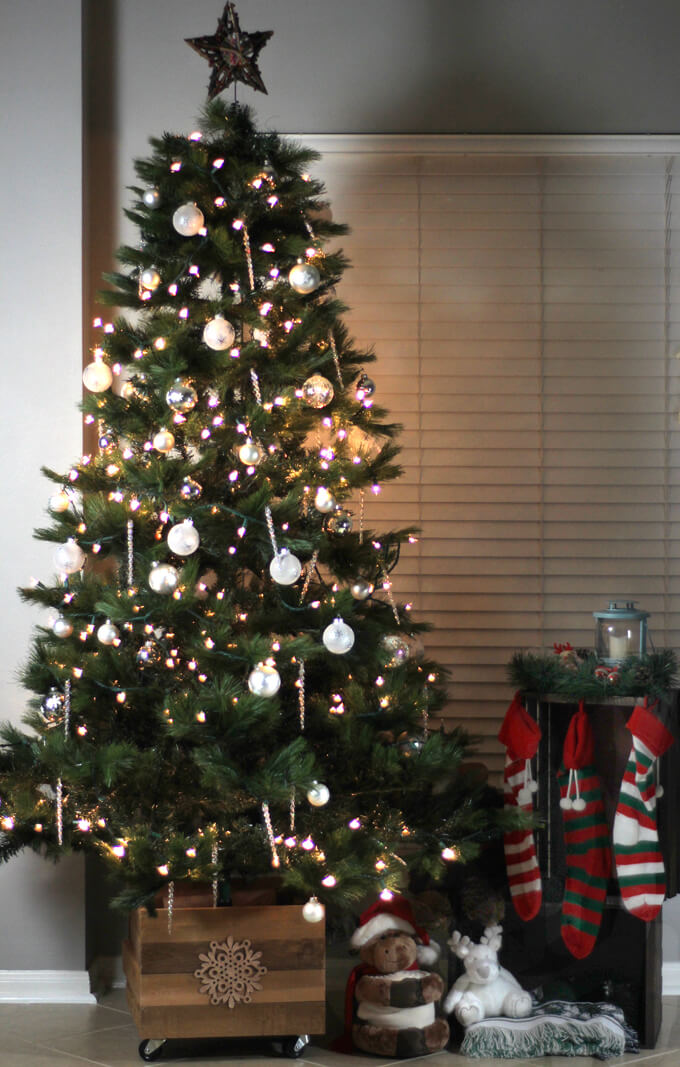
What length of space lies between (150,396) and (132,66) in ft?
3.83

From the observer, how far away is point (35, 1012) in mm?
2754

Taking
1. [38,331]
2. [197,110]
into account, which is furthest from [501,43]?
[38,331]

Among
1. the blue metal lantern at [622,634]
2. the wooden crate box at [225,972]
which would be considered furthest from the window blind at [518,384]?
the wooden crate box at [225,972]

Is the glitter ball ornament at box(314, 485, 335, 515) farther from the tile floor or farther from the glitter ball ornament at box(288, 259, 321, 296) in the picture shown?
the tile floor

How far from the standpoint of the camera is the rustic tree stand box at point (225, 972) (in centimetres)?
238

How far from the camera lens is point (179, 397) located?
231cm

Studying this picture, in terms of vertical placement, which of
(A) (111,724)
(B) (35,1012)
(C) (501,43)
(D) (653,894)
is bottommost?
(B) (35,1012)

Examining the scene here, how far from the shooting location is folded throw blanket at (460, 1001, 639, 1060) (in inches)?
97.2

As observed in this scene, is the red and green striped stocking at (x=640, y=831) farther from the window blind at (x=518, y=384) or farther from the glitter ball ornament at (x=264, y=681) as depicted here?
the glitter ball ornament at (x=264, y=681)

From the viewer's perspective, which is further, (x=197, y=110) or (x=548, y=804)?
(x=197, y=110)

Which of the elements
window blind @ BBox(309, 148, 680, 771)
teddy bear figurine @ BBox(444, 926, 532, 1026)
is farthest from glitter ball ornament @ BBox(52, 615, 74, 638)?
teddy bear figurine @ BBox(444, 926, 532, 1026)

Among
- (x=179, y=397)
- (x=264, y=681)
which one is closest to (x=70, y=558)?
(x=179, y=397)

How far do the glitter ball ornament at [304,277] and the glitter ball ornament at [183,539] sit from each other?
573 mm

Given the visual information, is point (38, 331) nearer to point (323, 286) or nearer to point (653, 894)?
point (323, 286)
